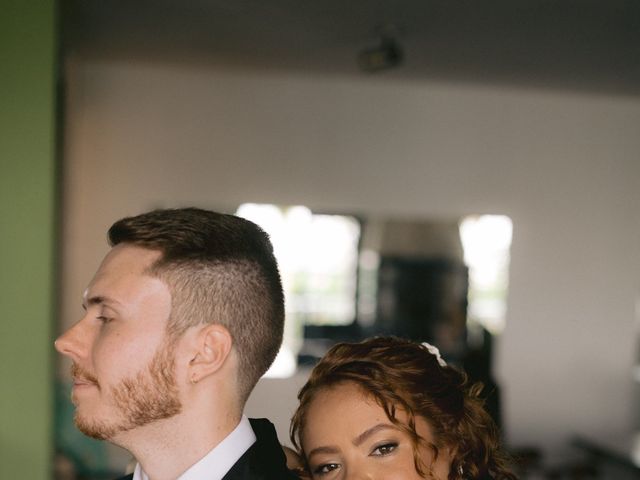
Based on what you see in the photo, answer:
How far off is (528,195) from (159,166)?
2697mm

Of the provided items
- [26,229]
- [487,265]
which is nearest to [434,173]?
[487,265]

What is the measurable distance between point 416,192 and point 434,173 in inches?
7.7

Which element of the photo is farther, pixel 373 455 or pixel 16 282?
pixel 16 282

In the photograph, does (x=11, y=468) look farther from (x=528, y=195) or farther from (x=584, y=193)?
(x=584, y=193)

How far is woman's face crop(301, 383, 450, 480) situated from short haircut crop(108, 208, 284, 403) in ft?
0.75

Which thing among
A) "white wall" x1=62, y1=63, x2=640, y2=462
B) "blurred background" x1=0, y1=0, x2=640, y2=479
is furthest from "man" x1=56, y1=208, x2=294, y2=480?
"white wall" x1=62, y1=63, x2=640, y2=462

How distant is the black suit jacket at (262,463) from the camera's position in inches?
45.2

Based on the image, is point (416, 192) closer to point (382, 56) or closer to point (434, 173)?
point (434, 173)

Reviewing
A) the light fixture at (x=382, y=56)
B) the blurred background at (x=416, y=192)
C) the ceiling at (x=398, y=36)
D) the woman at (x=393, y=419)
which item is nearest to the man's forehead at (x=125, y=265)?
the woman at (x=393, y=419)

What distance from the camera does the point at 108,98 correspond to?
453 cm

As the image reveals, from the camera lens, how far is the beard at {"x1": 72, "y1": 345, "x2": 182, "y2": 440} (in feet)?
3.87

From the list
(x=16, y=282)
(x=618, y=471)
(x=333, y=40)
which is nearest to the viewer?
(x=16, y=282)

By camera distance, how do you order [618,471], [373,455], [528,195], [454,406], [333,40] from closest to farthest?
[373,455] → [454,406] → [333,40] → [618,471] → [528,195]

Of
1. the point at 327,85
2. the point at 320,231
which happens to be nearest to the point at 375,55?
the point at 327,85
